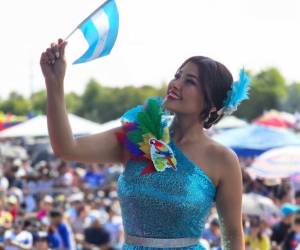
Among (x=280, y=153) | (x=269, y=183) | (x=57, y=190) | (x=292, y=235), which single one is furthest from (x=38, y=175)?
(x=292, y=235)

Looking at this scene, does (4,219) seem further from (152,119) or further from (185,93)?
(185,93)

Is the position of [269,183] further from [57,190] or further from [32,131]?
[32,131]

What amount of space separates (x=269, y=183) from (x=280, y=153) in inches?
90.1

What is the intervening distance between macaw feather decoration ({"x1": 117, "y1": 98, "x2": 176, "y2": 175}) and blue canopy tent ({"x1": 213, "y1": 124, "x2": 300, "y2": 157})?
9029 mm

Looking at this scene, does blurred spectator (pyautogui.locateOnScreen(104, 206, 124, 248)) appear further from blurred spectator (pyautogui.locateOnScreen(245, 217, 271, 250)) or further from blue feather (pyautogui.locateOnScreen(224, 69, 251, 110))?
blue feather (pyautogui.locateOnScreen(224, 69, 251, 110))

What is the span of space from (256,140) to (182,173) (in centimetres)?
969

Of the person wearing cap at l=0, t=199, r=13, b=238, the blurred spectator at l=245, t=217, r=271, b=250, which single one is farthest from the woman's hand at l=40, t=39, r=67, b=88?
the person wearing cap at l=0, t=199, r=13, b=238

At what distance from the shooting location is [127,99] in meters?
73.9

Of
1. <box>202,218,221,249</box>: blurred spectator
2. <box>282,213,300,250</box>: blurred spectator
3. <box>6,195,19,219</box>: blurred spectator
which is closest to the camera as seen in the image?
<box>282,213,300,250</box>: blurred spectator

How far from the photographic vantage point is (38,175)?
44.4ft

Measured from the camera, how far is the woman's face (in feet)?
7.46

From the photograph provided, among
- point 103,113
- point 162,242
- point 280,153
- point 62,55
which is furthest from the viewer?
point 103,113

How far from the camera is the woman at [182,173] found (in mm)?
2205

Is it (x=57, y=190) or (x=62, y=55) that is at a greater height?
(x=62, y=55)
